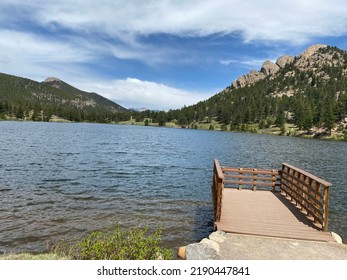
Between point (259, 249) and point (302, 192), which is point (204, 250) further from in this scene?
point (302, 192)

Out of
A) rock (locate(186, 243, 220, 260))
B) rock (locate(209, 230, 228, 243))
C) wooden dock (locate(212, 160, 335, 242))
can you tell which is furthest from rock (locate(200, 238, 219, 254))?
wooden dock (locate(212, 160, 335, 242))

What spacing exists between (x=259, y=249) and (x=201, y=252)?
237 centimetres

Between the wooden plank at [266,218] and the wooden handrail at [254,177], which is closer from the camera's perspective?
the wooden plank at [266,218]

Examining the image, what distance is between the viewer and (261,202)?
1875 centimetres

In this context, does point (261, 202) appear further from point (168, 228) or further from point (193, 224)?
point (168, 228)

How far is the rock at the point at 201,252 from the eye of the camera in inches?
393

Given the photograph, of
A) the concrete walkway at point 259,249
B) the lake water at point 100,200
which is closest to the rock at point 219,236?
the concrete walkway at point 259,249

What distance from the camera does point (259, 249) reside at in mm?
11070

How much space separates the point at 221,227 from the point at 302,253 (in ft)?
11.4

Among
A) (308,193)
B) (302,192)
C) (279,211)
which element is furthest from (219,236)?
(302,192)

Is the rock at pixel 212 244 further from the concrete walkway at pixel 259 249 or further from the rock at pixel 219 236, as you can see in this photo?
the rock at pixel 219 236

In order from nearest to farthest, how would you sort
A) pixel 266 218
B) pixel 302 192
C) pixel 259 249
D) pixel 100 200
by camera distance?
pixel 259 249
pixel 266 218
pixel 302 192
pixel 100 200
